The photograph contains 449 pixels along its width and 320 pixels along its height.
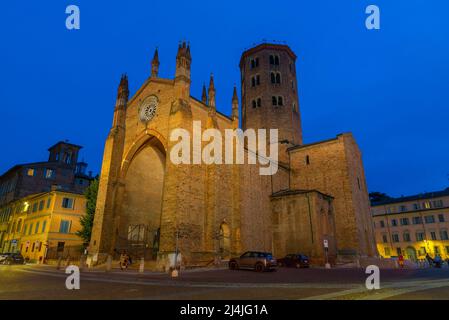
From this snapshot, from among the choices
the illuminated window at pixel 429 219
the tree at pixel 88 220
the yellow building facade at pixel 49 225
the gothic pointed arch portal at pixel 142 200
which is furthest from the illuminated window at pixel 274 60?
the illuminated window at pixel 429 219

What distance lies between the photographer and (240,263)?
19.5 metres

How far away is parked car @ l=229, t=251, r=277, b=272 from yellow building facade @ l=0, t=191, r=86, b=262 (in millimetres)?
18811

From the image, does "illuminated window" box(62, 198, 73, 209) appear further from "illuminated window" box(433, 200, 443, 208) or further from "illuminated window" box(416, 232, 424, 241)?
"illuminated window" box(433, 200, 443, 208)

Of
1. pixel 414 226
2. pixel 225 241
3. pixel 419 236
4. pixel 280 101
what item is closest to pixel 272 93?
pixel 280 101

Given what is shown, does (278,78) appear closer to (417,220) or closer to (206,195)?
(206,195)

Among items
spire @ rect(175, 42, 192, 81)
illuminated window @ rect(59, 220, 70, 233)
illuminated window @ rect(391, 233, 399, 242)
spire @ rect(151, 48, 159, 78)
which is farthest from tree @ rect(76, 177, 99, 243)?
illuminated window @ rect(391, 233, 399, 242)

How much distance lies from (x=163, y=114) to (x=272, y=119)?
17.7 m

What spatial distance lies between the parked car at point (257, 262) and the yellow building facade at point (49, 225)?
61.7 feet

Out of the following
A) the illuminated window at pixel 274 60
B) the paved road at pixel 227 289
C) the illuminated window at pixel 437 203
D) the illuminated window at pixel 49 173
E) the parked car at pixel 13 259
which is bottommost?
the paved road at pixel 227 289

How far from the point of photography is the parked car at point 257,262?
18078 millimetres

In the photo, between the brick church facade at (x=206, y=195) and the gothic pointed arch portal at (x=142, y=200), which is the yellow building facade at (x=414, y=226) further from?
the gothic pointed arch portal at (x=142, y=200)

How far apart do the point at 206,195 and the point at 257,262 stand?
286 inches
